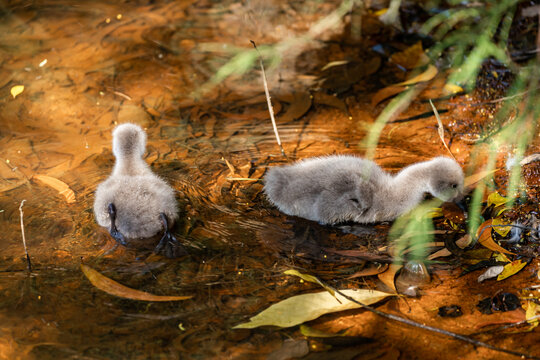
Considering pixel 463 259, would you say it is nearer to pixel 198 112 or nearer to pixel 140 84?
pixel 198 112

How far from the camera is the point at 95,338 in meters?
3.17

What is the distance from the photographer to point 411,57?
6.20 m

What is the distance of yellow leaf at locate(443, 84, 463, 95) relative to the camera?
5.59m

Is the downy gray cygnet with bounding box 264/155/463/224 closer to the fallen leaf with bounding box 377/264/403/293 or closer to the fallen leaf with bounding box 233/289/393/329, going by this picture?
the fallen leaf with bounding box 377/264/403/293

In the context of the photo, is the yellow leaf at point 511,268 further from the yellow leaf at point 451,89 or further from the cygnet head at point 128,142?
the cygnet head at point 128,142

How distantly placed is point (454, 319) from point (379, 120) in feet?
7.52

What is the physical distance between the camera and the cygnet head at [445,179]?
4141 mm

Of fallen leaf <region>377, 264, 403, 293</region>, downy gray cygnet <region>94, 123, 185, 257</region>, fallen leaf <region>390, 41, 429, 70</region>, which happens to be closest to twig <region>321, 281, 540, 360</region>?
fallen leaf <region>377, 264, 403, 293</region>

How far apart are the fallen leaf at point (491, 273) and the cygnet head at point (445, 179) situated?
2.42ft

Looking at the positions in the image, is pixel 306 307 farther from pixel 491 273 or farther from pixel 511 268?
pixel 511 268

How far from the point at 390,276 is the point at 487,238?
0.78 metres

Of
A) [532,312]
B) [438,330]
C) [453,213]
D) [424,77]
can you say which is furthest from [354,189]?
[424,77]

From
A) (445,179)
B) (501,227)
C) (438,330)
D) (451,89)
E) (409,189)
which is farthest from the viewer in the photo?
(451,89)

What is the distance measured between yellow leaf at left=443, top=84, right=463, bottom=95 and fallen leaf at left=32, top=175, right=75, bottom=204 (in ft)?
11.8
